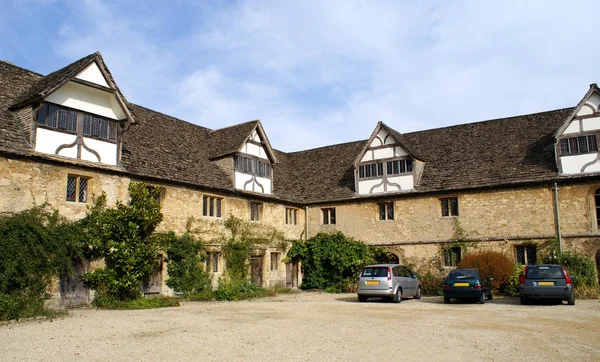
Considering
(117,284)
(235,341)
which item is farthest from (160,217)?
(235,341)

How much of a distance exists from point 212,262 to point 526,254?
15276 mm

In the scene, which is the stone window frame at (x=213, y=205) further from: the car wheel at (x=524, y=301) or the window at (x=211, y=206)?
the car wheel at (x=524, y=301)

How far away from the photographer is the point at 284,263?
28875 millimetres

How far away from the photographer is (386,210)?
28188 millimetres

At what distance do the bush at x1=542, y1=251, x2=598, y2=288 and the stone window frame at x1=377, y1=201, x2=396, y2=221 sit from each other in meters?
8.56

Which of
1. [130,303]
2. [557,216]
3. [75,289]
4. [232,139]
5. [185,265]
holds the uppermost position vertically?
[232,139]

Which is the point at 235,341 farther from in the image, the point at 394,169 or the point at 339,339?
the point at 394,169

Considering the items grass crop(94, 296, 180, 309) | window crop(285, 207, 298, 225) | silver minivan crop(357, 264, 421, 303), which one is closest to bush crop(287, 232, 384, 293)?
window crop(285, 207, 298, 225)

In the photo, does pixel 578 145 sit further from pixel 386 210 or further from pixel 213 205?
pixel 213 205

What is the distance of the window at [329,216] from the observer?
30.1 metres

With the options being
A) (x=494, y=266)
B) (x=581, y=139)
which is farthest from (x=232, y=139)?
(x=581, y=139)

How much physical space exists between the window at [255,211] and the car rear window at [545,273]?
14.2 m


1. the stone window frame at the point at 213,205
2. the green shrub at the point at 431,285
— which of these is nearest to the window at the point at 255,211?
the stone window frame at the point at 213,205

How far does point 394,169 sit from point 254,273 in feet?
31.8
